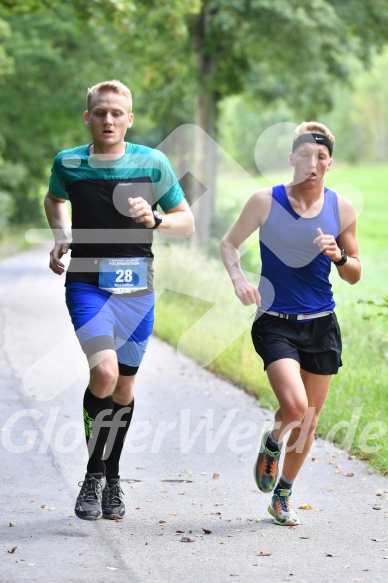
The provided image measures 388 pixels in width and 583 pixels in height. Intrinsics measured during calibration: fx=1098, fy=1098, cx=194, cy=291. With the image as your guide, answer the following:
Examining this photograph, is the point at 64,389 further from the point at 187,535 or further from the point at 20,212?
the point at 20,212

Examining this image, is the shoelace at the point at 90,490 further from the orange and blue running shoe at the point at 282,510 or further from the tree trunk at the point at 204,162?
the tree trunk at the point at 204,162

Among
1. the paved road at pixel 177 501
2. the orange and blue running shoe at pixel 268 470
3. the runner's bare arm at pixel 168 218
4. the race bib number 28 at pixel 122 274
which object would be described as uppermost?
the runner's bare arm at pixel 168 218

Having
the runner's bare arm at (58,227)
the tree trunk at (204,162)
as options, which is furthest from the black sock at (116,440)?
the tree trunk at (204,162)

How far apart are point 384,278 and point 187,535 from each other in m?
17.7

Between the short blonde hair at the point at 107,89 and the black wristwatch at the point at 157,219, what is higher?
the short blonde hair at the point at 107,89

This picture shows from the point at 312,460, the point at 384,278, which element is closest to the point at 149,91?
the point at 384,278

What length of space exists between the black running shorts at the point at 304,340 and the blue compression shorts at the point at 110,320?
1.91 ft

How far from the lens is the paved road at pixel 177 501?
15.5 ft

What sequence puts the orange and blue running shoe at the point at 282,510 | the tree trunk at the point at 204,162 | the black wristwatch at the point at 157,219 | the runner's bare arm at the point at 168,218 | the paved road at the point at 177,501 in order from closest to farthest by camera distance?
the paved road at the point at 177,501
the runner's bare arm at the point at 168,218
the black wristwatch at the point at 157,219
the orange and blue running shoe at the point at 282,510
the tree trunk at the point at 204,162

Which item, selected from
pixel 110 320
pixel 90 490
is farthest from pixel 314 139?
pixel 90 490

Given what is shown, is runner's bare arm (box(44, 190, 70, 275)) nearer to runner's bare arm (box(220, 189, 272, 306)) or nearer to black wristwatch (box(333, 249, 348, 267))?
runner's bare arm (box(220, 189, 272, 306))

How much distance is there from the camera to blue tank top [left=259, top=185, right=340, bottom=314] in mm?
5461

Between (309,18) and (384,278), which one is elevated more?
(309,18)

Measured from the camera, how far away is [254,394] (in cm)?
963
